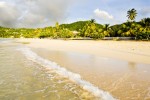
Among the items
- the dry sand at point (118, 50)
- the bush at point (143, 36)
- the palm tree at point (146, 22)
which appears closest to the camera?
the dry sand at point (118, 50)

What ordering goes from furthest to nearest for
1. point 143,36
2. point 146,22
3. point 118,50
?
1. point 146,22
2. point 143,36
3. point 118,50

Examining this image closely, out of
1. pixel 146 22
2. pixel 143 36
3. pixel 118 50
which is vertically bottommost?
pixel 118 50

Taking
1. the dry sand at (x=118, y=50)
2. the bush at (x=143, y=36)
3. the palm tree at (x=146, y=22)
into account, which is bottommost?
the dry sand at (x=118, y=50)

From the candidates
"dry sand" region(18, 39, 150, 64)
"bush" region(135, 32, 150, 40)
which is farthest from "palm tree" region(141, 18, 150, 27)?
"dry sand" region(18, 39, 150, 64)

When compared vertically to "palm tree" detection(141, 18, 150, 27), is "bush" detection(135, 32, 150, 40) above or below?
below

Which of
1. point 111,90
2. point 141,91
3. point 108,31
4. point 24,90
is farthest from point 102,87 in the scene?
point 108,31

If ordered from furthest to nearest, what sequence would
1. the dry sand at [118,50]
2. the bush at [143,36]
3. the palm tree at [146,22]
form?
1. the palm tree at [146,22]
2. the bush at [143,36]
3. the dry sand at [118,50]

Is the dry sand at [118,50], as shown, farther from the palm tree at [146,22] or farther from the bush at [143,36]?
the palm tree at [146,22]

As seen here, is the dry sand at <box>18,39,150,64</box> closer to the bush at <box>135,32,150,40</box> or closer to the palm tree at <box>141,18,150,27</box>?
the bush at <box>135,32,150,40</box>

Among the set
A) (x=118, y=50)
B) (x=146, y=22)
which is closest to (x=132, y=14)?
(x=146, y=22)

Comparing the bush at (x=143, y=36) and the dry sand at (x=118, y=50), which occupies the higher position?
the bush at (x=143, y=36)

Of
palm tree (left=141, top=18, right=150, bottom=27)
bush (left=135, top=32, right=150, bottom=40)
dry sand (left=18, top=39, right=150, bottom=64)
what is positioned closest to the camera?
dry sand (left=18, top=39, right=150, bottom=64)

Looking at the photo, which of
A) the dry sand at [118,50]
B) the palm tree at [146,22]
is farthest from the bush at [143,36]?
the dry sand at [118,50]

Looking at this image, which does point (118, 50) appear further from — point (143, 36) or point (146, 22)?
point (146, 22)
